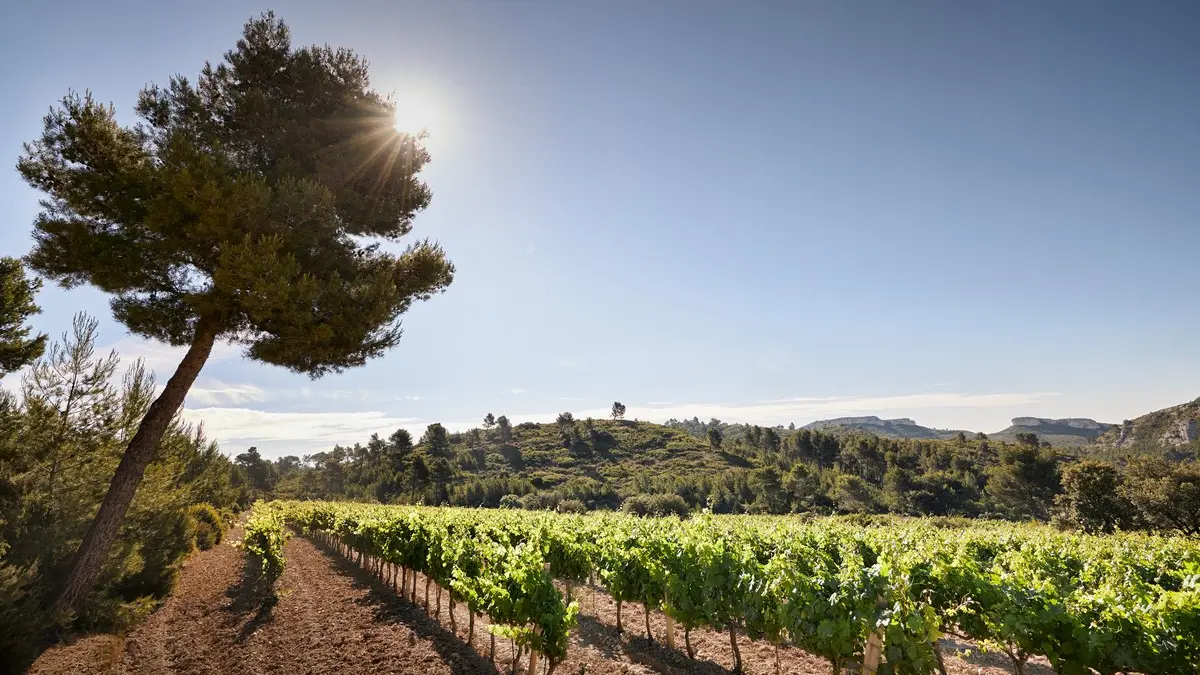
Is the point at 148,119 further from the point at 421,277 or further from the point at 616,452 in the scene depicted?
the point at 616,452

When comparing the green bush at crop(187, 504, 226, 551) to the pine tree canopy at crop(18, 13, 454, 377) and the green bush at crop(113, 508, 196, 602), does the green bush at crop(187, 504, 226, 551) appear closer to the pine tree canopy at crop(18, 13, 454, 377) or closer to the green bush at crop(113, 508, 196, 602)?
the green bush at crop(113, 508, 196, 602)

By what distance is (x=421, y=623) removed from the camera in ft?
37.9

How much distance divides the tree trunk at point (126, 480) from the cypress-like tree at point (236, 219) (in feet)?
0.08

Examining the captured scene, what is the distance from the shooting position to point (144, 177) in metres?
8.41

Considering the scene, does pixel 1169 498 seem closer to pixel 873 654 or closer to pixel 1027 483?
pixel 1027 483

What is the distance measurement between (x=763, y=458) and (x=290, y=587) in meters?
106

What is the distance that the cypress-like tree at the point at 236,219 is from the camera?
8.37 m

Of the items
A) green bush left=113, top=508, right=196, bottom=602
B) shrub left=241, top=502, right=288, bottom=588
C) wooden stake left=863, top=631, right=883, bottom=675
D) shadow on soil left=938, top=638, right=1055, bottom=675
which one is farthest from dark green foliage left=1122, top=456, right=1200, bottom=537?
green bush left=113, top=508, right=196, bottom=602

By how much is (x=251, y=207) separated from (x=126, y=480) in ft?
18.3

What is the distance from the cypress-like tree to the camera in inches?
329

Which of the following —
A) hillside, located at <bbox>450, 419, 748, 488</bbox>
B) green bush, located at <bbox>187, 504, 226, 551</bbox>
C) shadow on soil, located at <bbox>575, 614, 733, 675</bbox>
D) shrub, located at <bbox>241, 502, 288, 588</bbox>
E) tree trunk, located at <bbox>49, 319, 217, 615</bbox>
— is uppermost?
tree trunk, located at <bbox>49, 319, 217, 615</bbox>

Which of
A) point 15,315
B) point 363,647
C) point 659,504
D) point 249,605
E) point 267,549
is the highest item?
point 15,315

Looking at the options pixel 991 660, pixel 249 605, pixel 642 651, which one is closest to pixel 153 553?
pixel 249 605

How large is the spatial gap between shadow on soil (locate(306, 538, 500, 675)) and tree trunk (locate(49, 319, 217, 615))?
582 cm
